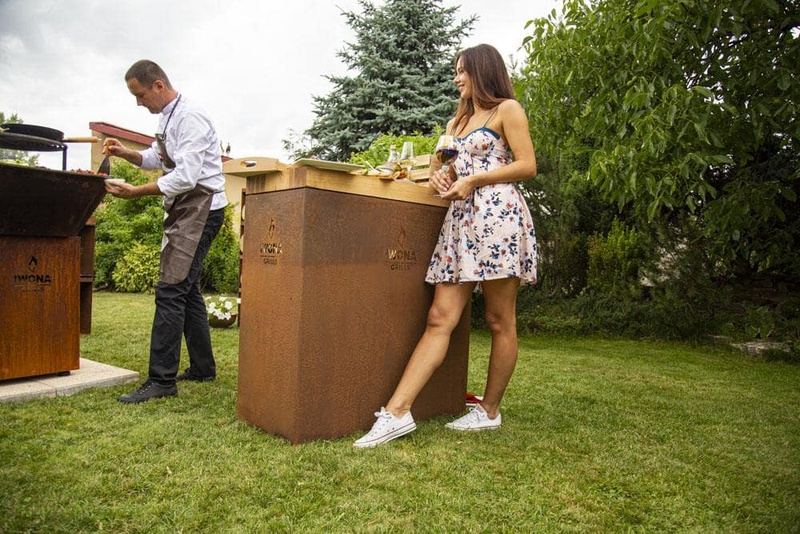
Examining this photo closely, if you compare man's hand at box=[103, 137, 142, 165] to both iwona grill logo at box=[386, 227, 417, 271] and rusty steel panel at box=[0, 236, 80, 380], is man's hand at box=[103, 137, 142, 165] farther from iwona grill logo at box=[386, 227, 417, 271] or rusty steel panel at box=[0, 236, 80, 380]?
iwona grill logo at box=[386, 227, 417, 271]

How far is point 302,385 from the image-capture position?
2.39 m

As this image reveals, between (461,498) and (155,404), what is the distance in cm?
168

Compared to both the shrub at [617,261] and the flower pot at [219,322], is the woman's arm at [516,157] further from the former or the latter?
the shrub at [617,261]

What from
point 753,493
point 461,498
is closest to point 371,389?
point 461,498

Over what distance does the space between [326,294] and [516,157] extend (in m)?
1.00

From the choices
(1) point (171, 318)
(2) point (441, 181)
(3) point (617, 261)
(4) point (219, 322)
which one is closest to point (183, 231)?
(1) point (171, 318)

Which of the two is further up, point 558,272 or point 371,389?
point 558,272

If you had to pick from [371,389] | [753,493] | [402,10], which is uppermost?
[402,10]

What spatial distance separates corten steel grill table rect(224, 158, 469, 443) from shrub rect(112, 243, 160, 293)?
7.60m

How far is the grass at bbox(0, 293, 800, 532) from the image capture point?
1794mm

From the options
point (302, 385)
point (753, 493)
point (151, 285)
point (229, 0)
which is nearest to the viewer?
point (753, 493)

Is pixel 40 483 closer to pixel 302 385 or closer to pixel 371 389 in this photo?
pixel 302 385

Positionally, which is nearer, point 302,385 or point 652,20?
point 302,385

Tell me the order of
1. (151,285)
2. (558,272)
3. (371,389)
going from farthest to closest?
(151,285) → (558,272) → (371,389)
